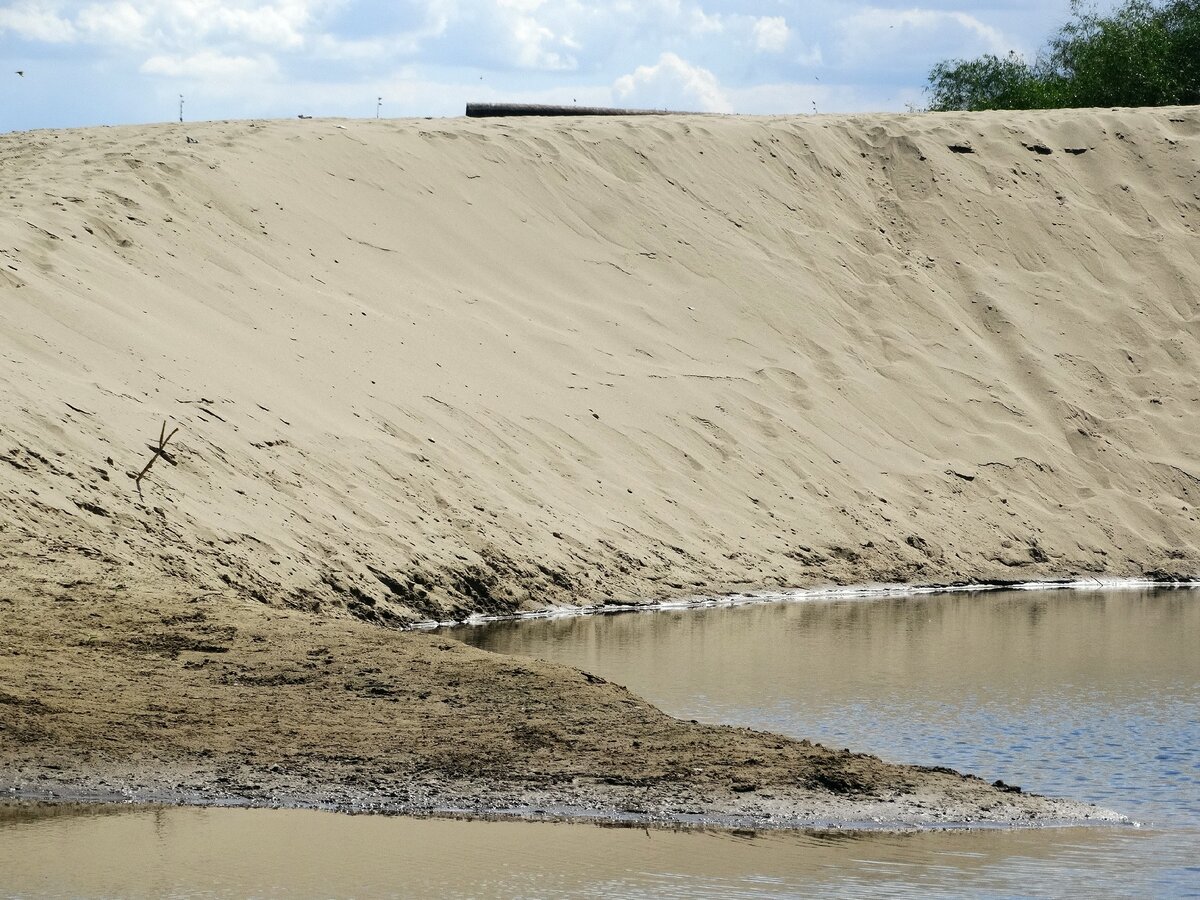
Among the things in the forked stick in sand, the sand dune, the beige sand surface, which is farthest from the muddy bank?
the forked stick in sand

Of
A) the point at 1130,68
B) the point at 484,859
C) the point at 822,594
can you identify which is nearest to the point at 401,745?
the point at 484,859

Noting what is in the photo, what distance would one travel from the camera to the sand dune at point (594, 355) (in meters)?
13.9

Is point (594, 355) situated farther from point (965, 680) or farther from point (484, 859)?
point (484, 859)

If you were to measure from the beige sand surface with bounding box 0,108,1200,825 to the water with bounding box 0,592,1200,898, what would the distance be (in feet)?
6.25

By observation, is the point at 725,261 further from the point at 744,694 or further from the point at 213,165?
the point at 744,694

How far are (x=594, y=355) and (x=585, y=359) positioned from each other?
217mm

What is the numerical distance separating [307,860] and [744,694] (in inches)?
165

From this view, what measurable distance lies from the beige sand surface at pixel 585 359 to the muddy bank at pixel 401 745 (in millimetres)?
442

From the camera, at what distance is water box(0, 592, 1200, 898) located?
6.48 m

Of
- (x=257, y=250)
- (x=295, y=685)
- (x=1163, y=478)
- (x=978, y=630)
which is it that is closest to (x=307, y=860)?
(x=295, y=685)

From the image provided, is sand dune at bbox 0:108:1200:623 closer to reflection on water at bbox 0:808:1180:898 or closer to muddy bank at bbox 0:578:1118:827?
muddy bank at bbox 0:578:1118:827

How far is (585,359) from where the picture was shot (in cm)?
1916

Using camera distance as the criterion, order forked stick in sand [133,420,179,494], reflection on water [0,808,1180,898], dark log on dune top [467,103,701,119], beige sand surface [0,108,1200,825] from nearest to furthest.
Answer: reflection on water [0,808,1180,898], forked stick in sand [133,420,179,494], beige sand surface [0,108,1200,825], dark log on dune top [467,103,701,119]

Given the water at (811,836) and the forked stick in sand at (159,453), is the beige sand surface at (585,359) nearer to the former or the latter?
the forked stick in sand at (159,453)
